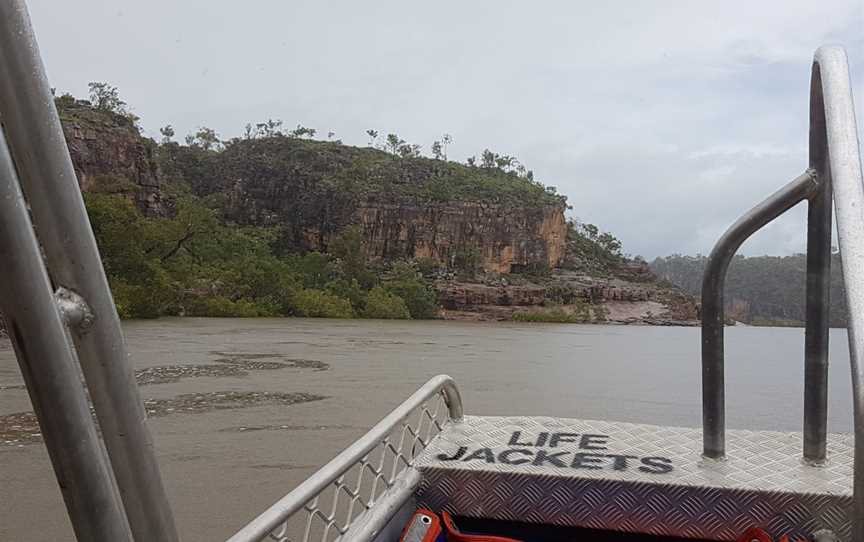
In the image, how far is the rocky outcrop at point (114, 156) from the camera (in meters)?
23.4

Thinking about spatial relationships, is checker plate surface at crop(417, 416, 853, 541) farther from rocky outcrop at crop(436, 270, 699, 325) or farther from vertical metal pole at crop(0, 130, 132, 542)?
rocky outcrop at crop(436, 270, 699, 325)

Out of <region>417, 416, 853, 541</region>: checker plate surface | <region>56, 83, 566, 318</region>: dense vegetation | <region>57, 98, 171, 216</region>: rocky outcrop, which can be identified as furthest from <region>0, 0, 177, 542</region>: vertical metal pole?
<region>57, 98, 171, 216</region>: rocky outcrop

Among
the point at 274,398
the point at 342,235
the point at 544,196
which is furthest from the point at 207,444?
the point at 544,196

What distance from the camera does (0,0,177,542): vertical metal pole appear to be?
9.8 inches

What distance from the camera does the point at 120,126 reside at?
25.5m

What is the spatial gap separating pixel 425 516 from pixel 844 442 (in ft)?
2.13

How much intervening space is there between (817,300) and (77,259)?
0.98 metres

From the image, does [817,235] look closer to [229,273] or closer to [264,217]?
[229,273]

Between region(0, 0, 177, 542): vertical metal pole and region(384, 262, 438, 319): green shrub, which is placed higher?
region(0, 0, 177, 542): vertical metal pole

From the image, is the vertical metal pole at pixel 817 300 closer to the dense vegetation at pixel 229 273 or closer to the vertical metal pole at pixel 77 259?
the vertical metal pole at pixel 77 259

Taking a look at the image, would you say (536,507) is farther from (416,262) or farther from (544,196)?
(544,196)

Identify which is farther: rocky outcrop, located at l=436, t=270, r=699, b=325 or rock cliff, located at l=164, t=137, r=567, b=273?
rock cliff, located at l=164, t=137, r=567, b=273

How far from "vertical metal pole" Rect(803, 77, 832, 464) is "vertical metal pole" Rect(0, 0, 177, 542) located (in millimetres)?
877

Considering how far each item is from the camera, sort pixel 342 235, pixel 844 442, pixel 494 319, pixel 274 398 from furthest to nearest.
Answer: pixel 342 235 → pixel 494 319 → pixel 274 398 → pixel 844 442
